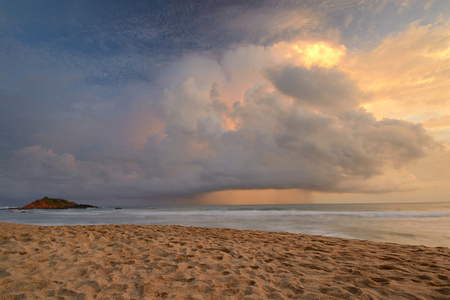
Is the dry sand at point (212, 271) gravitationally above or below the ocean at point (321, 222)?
above

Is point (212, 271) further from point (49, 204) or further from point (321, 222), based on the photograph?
point (49, 204)

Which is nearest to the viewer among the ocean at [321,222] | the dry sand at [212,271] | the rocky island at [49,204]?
the dry sand at [212,271]

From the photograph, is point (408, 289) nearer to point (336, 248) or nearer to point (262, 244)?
point (336, 248)

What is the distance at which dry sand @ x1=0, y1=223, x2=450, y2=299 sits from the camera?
301 cm

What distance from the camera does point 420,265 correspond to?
4.09 m

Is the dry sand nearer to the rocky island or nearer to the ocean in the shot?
the ocean

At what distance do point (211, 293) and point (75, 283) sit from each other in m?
2.04

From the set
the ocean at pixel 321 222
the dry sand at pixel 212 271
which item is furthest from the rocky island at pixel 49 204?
the dry sand at pixel 212 271

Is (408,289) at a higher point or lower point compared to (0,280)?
lower

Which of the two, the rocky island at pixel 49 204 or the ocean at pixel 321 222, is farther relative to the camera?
the rocky island at pixel 49 204

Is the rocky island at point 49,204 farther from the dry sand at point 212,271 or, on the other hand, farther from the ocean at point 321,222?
the dry sand at point 212,271

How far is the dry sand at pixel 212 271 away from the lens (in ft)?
9.87

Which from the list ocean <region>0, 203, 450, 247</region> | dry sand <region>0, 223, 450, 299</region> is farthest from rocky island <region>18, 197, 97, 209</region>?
dry sand <region>0, 223, 450, 299</region>

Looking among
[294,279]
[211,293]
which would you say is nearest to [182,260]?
[211,293]
